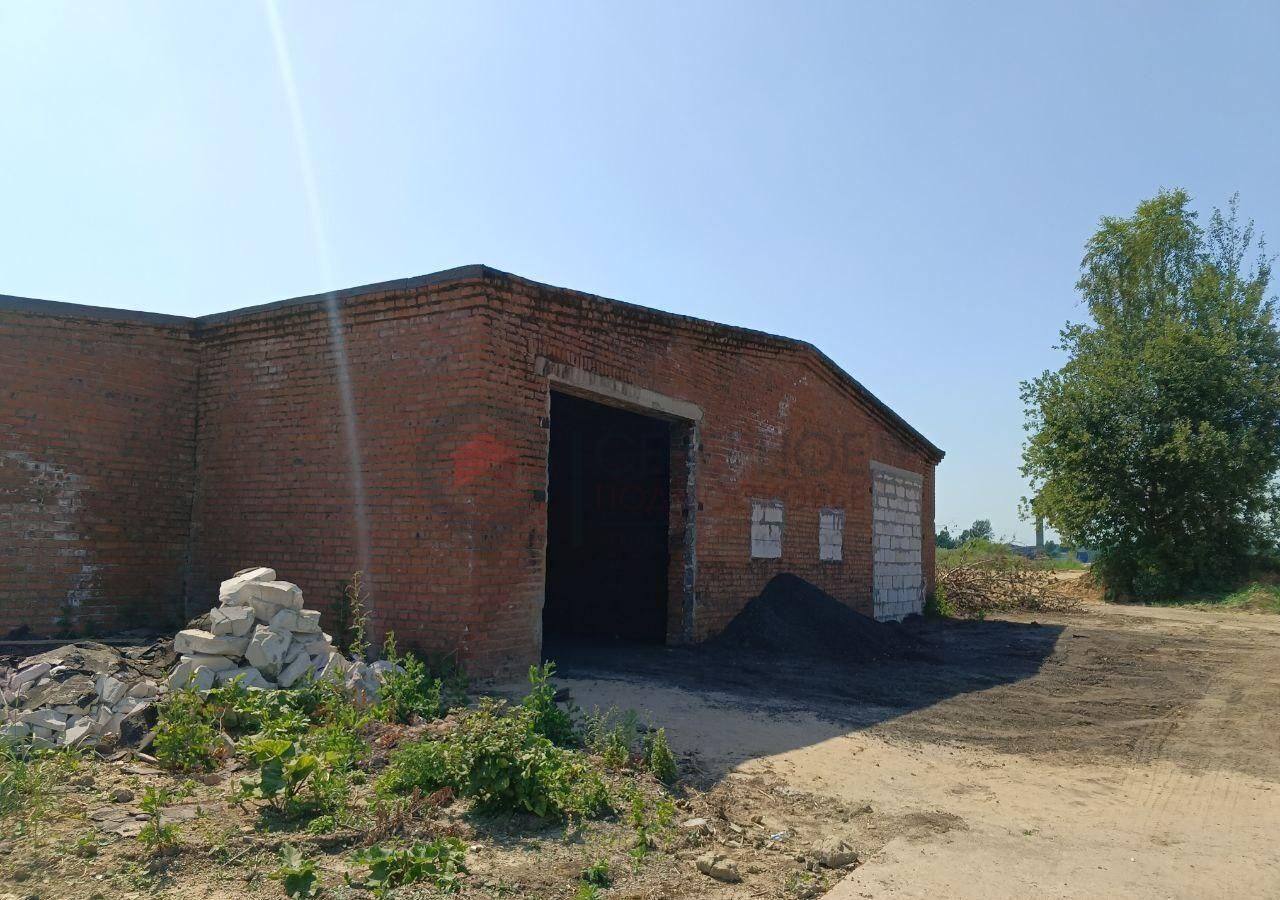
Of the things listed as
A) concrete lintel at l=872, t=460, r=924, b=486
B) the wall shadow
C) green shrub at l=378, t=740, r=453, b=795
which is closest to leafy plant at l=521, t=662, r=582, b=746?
the wall shadow

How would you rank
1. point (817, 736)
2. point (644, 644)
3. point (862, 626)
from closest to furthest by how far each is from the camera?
point (817, 736)
point (644, 644)
point (862, 626)

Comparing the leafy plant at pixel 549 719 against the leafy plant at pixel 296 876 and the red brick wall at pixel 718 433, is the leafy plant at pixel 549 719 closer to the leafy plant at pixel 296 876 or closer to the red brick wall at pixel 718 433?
the red brick wall at pixel 718 433

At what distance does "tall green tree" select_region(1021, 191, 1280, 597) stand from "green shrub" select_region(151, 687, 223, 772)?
25.4 m

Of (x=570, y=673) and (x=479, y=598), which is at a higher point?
(x=479, y=598)

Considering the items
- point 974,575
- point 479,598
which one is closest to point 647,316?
point 479,598

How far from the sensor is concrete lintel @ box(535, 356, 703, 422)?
359 inches

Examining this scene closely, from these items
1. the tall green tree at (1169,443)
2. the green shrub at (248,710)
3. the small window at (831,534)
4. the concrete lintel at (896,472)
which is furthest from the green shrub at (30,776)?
the tall green tree at (1169,443)

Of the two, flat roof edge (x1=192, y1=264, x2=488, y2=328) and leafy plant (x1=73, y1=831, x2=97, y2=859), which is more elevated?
flat roof edge (x1=192, y1=264, x2=488, y2=328)

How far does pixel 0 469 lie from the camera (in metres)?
8.82

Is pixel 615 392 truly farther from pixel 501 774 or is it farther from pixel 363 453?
pixel 501 774

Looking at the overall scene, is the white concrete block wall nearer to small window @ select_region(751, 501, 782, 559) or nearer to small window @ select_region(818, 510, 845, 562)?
small window @ select_region(818, 510, 845, 562)

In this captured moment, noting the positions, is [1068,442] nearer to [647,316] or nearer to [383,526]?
[647,316]

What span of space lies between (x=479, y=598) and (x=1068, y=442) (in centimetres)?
2331

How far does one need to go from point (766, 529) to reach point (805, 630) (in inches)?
62.6
